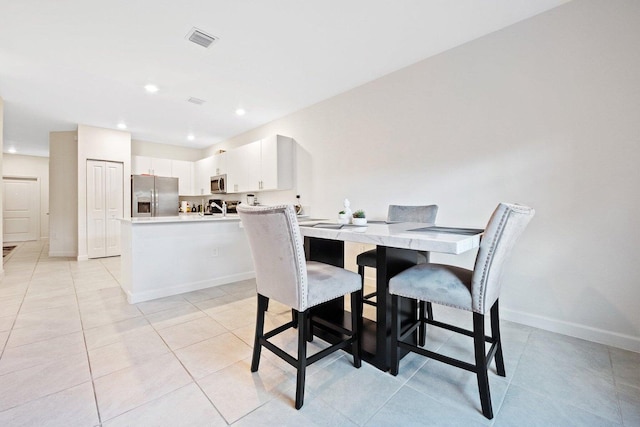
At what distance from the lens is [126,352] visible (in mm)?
1849

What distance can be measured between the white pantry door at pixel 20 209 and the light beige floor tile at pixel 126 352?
8803mm

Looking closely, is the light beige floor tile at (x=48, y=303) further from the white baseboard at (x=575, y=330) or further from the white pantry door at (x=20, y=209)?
the white pantry door at (x=20, y=209)

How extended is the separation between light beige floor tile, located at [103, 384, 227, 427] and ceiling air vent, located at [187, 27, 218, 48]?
8.82 feet

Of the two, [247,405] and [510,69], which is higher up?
[510,69]

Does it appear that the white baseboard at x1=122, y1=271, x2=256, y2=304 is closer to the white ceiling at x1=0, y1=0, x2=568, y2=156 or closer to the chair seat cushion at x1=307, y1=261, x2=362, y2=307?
the chair seat cushion at x1=307, y1=261, x2=362, y2=307

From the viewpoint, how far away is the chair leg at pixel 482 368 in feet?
4.19

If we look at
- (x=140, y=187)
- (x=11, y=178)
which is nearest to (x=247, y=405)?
(x=140, y=187)

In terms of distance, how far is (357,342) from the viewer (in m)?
1.66

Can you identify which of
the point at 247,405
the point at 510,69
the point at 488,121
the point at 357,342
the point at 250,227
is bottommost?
the point at 247,405

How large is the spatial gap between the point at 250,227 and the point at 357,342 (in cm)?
96

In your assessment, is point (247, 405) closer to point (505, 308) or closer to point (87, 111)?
point (505, 308)

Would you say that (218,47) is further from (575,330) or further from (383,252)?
(575,330)

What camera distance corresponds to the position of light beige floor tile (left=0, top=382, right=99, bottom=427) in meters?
1.25

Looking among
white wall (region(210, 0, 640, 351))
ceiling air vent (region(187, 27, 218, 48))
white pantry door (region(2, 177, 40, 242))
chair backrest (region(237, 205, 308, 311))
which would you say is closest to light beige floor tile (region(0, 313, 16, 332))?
chair backrest (region(237, 205, 308, 311))
